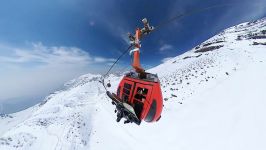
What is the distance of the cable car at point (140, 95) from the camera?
26.4 feet

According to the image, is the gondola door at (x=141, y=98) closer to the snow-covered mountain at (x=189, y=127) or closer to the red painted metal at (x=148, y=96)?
the red painted metal at (x=148, y=96)

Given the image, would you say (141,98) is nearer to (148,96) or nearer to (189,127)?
(148,96)

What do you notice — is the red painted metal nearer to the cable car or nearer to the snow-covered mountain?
the cable car

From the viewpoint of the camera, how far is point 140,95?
8789mm

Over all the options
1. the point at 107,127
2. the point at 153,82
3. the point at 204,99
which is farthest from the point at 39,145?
the point at 204,99

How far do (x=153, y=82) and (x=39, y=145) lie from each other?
15225 mm

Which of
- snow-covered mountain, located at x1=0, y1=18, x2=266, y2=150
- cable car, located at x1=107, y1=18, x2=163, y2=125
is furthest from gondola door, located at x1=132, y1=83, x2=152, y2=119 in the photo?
snow-covered mountain, located at x1=0, y1=18, x2=266, y2=150

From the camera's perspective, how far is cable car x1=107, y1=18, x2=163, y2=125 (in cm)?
805

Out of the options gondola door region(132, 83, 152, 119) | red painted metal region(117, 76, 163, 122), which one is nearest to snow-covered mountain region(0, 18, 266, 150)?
red painted metal region(117, 76, 163, 122)

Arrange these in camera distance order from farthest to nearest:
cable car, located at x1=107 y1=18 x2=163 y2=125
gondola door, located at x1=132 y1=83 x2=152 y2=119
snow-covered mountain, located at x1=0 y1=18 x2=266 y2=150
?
snow-covered mountain, located at x1=0 y1=18 x2=266 y2=150, gondola door, located at x1=132 y1=83 x2=152 y2=119, cable car, located at x1=107 y1=18 x2=163 y2=125

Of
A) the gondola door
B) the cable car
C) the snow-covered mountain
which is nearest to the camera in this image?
the cable car

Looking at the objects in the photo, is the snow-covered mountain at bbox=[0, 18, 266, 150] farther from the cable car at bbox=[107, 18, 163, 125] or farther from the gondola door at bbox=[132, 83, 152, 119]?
the gondola door at bbox=[132, 83, 152, 119]

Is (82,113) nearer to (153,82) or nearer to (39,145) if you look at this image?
(39,145)

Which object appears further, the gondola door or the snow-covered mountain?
the snow-covered mountain
